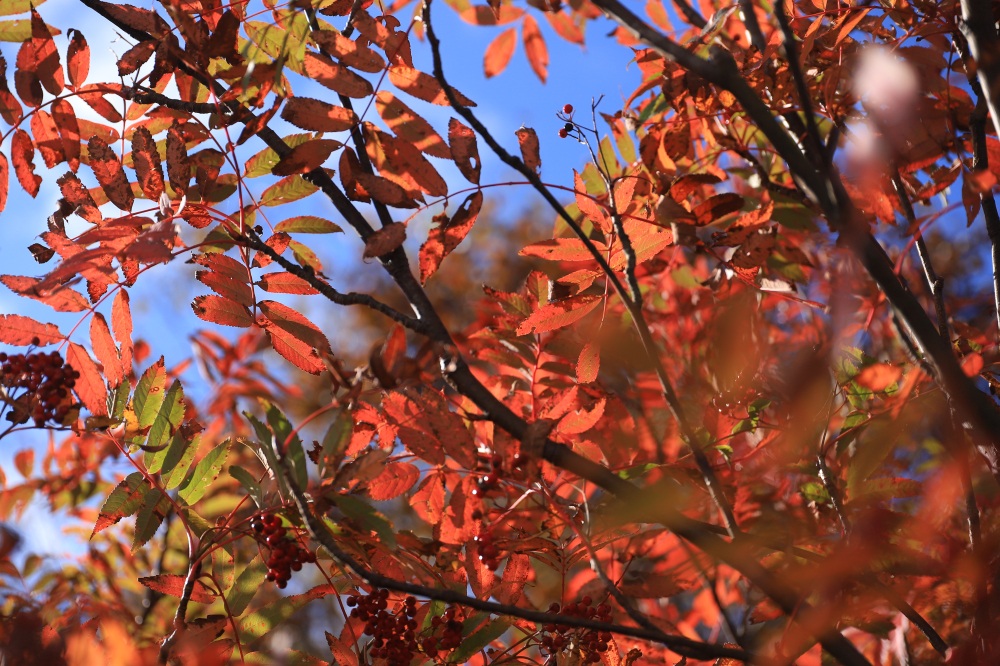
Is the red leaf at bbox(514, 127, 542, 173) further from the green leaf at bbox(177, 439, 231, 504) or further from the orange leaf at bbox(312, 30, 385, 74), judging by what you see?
the green leaf at bbox(177, 439, 231, 504)

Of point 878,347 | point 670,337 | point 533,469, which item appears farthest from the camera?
point 878,347

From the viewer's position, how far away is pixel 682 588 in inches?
43.2

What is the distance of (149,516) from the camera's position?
86cm

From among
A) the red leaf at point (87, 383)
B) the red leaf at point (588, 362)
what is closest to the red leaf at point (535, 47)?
the red leaf at point (588, 362)

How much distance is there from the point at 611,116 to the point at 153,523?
3.15 ft

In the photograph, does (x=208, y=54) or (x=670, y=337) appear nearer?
(x=208, y=54)

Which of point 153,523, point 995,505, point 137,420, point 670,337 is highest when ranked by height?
point 670,337

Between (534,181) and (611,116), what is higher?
(611,116)

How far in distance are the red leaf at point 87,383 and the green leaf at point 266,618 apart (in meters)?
0.30

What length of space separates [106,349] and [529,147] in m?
0.56

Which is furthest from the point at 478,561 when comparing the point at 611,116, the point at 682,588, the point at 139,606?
the point at 139,606

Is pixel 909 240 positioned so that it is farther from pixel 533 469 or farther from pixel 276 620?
A: pixel 276 620

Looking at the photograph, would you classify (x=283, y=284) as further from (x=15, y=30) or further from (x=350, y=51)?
(x=15, y=30)

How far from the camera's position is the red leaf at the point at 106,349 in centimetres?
90
